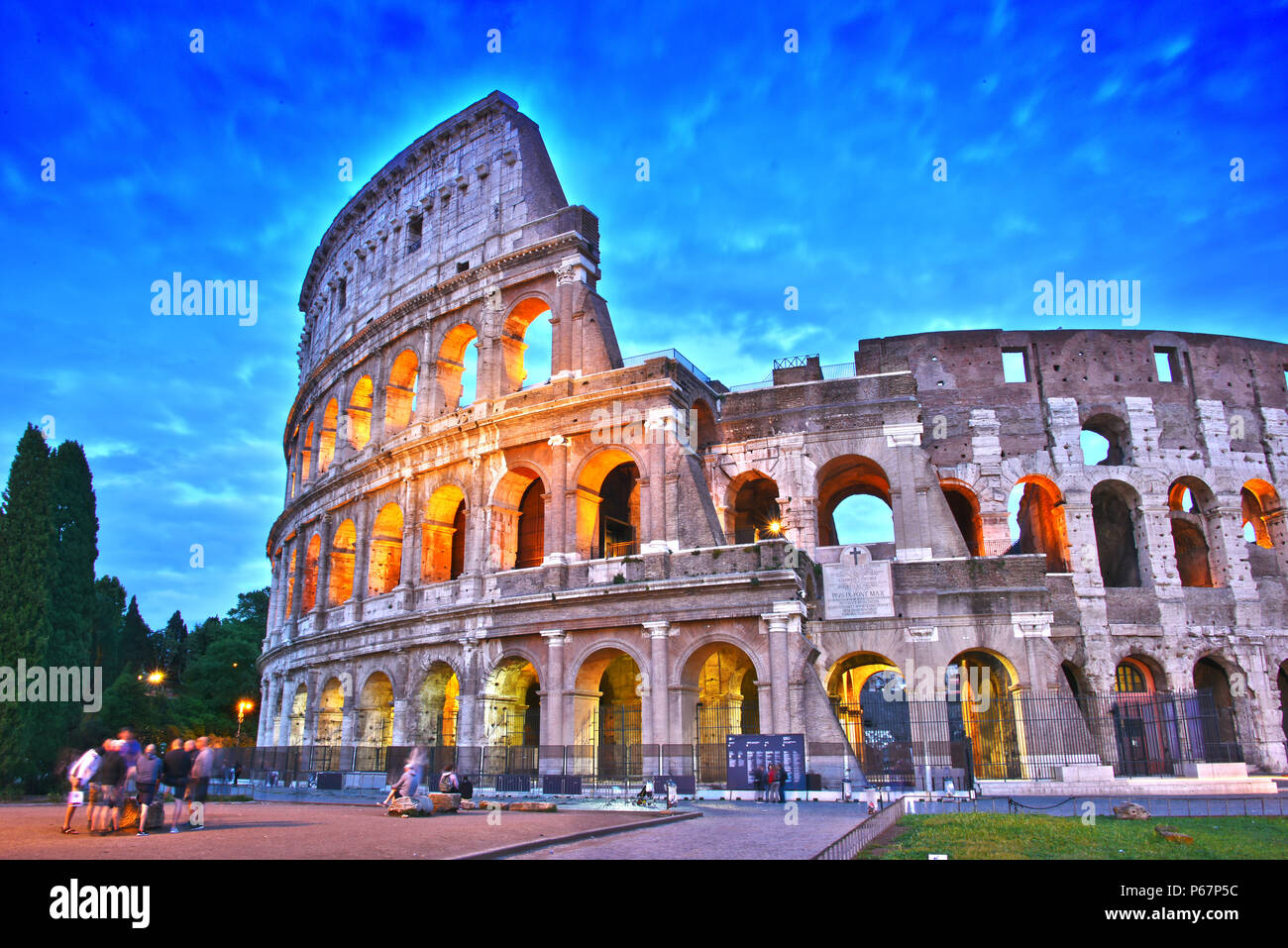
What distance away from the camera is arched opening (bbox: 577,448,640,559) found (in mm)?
23266

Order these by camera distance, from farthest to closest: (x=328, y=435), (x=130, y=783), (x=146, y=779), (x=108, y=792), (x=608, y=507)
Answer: (x=328, y=435) → (x=608, y=507) → (x=130, y=783) → (x=146, y=779) → (x=108, y=792)

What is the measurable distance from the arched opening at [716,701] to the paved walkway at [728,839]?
5764 mm

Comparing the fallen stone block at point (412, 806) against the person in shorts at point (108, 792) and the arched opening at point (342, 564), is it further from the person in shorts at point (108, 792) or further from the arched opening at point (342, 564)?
the arched opening at point (342, 564)

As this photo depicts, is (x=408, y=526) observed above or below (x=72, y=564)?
above

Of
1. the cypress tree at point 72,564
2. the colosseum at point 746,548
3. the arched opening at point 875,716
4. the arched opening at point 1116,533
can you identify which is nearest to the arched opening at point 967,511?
the colosseum at point 746,548

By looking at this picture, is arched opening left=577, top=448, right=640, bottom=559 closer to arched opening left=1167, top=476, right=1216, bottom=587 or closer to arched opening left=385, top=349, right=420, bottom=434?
arched opening left=385, top=349, right=420, bottom=434

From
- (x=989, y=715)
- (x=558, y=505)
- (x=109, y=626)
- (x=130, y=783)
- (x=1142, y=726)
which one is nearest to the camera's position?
(x=130, y=783)

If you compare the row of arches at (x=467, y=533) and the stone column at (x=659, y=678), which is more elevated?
the row of arches at (x=467, y=533)

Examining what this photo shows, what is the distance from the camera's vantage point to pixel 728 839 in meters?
10.2

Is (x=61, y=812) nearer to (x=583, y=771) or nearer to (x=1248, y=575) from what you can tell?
(x=583, y=771)

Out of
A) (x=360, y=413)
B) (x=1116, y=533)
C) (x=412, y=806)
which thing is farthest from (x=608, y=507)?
(x=1116, y=533)

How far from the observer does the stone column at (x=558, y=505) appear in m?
23.0

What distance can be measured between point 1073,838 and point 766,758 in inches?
319

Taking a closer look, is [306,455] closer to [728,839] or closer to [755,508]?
[755,508]
